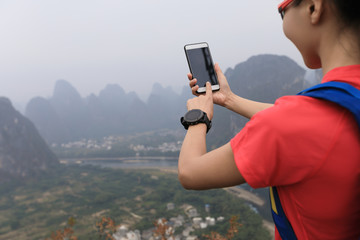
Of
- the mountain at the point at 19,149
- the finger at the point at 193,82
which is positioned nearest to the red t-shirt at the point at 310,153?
the finger at the point at 193,82

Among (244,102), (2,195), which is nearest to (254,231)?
(244,102)

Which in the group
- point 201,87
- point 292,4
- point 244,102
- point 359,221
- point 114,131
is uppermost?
point 292,4

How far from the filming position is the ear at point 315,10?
1.93 feet

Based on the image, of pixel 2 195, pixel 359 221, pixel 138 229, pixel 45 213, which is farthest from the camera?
pixel 2 195

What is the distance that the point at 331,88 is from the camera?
53 cm

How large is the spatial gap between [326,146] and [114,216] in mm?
27607

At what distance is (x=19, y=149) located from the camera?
52.5m

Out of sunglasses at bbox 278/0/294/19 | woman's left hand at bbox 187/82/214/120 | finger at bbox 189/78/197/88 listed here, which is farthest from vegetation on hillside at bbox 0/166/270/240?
sunglasses at bbox 278/0/294/19

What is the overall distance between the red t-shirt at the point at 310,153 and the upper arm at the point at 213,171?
36 mm

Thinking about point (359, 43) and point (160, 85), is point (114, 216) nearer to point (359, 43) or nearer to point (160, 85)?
point (359, 43)

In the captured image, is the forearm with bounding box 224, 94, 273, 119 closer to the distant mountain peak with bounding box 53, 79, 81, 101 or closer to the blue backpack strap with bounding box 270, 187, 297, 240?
the blue backpack strap with bounding box 270, 187, 297, 240

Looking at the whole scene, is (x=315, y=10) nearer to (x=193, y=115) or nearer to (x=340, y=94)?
(x=340, y=94)

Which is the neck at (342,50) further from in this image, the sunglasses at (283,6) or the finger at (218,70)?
the finger at (218,70)

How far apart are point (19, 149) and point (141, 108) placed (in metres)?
62.8
